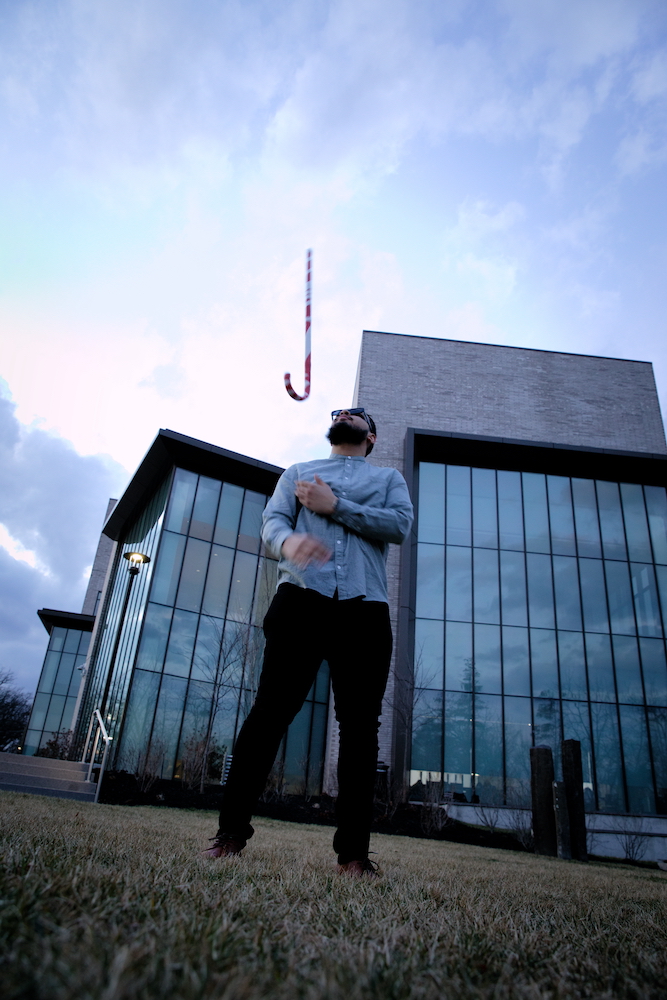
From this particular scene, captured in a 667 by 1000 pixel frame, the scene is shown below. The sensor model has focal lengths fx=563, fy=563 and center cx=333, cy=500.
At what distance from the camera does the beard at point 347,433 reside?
10.3 ft

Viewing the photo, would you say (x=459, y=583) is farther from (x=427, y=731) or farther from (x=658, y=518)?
(x=658, y=518)

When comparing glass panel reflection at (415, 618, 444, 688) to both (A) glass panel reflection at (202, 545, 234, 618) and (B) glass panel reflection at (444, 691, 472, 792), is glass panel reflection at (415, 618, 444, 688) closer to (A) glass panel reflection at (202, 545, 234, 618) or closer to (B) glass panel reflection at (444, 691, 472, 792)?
(B) glass panel reflection at (444, 691, 472, 792)

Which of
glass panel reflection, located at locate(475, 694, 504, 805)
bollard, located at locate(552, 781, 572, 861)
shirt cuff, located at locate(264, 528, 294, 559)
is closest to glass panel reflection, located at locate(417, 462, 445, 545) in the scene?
glass panel reflection, located at locate(475, 694, 504, 805)

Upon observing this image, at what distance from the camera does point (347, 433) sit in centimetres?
313

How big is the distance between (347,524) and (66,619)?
114 ft

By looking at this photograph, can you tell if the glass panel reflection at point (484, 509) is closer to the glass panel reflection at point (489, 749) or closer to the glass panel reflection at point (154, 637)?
the glass panel reflection at point (489, 749)

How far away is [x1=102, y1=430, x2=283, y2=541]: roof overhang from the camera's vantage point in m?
18.2

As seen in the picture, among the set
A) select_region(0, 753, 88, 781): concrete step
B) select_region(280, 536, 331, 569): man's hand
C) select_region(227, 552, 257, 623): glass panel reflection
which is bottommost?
select_region(0, 753, 88, 781): concrete step

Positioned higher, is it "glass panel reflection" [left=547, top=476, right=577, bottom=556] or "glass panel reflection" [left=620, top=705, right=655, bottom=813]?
"glass panel reflection" [left=547, top=476, right=577, bottom=556]

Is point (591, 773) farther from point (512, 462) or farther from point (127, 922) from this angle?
point (127, 922)

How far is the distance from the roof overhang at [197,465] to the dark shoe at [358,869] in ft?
54.4

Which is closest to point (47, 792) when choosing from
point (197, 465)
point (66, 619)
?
point (197, 465)

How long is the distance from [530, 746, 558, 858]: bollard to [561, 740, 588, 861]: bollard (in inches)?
11.3

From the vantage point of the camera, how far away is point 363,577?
2.64 meters
